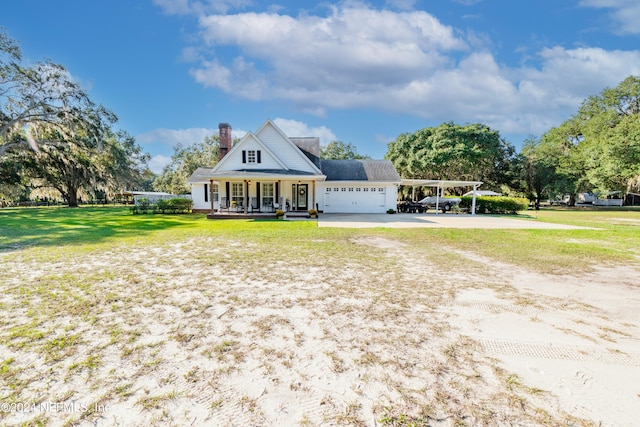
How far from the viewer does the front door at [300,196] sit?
21587mm

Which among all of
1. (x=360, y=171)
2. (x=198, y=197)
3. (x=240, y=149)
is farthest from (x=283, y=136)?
(x=198, y=197)

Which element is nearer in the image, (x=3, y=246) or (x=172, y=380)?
(x=172, y=380)

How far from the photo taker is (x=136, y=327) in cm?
334

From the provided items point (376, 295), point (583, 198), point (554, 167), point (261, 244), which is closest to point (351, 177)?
point (261, 244)

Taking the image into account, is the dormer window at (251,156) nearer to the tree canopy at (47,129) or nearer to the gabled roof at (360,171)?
the gabled roof at (360,171)

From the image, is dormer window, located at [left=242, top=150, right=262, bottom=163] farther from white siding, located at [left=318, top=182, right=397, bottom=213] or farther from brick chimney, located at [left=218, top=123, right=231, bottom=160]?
white siding, located at [left=318, top=182, right=397, bottom=213]

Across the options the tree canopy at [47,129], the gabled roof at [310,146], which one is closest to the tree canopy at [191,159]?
the tree canopy at [47,129]

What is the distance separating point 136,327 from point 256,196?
18.0 metres

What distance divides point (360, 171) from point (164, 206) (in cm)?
1600

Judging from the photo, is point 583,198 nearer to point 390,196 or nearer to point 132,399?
point 390,196

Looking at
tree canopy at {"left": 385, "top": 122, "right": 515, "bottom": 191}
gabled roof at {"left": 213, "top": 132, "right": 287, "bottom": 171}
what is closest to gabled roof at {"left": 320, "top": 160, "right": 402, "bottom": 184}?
gabled roof at {"left": 213, "top": 132, "right": 287, "bottom": 171}

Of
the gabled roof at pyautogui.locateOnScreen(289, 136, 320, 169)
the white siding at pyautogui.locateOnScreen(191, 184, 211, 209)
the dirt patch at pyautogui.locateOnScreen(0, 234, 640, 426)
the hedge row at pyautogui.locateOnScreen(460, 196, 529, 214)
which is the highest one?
the gabled roof at pyautogui.locateOnScreen(289, 136, 320, 169)

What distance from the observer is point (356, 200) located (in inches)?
933

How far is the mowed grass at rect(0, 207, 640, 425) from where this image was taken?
2.15m
